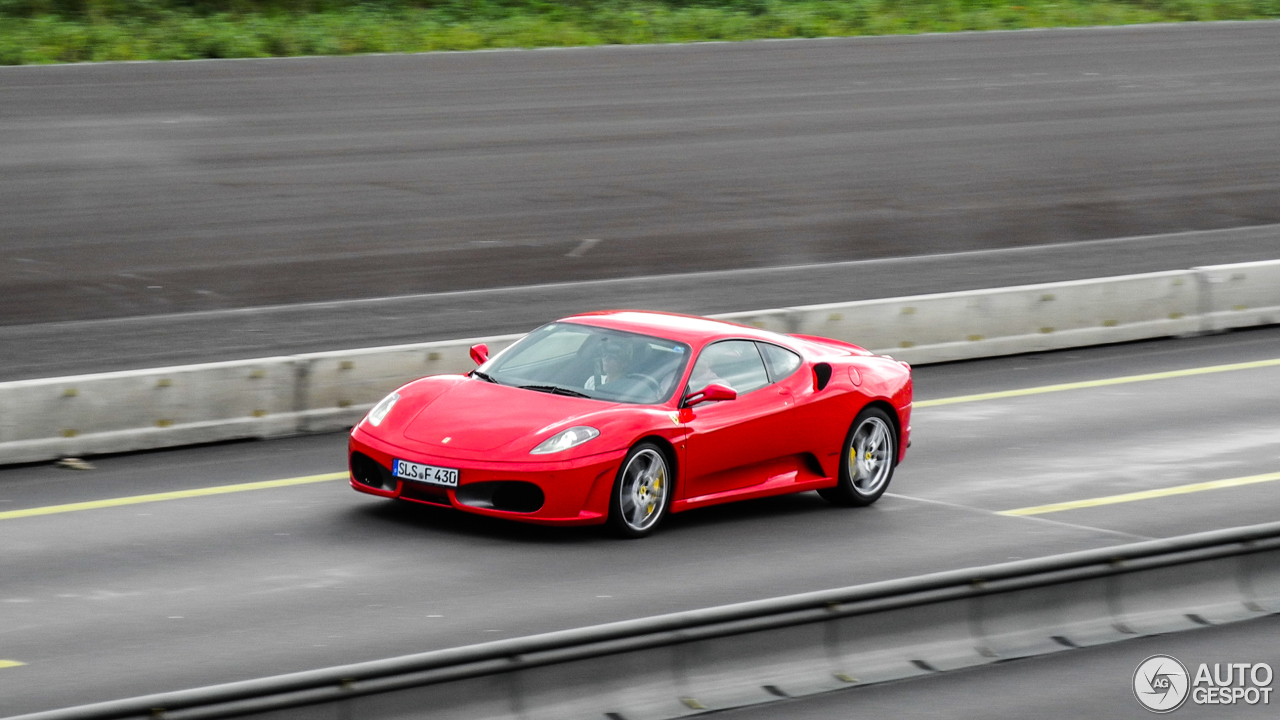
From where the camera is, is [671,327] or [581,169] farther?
[581,169]

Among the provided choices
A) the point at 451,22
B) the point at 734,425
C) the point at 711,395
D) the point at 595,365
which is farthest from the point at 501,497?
the point at 451,22

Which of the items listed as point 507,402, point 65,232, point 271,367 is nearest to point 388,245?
point 65,232

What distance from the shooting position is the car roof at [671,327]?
11.4 meters

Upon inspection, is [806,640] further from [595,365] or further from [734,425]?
[595,365]

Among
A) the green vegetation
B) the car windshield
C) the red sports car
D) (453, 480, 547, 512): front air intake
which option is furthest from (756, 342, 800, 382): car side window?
the green vegetation

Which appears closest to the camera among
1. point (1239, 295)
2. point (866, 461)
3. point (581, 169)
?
point (866, 461)

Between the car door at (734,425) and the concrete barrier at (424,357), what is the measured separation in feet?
13.9

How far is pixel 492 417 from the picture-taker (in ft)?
34.5

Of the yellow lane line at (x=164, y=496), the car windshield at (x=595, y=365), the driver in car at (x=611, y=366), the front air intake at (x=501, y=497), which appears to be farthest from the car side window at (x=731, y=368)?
the yellow lane line at (x=164, y=496)

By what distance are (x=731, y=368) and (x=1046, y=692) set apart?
12.8 ft

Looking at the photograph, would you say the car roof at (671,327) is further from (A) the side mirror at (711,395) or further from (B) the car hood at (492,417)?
(B) the car hood at (492,417)

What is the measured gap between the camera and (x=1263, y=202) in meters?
27.5

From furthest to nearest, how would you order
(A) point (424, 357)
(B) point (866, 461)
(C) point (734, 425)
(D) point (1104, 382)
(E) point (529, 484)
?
1. (D) point (1104, 382)
2. (A) point (424, 357)
3. (B) point (866, 461)
4. (C) point (734, 425)
5. (E) point (529, 484)

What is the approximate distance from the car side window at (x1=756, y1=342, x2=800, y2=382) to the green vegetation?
18.0 meters
